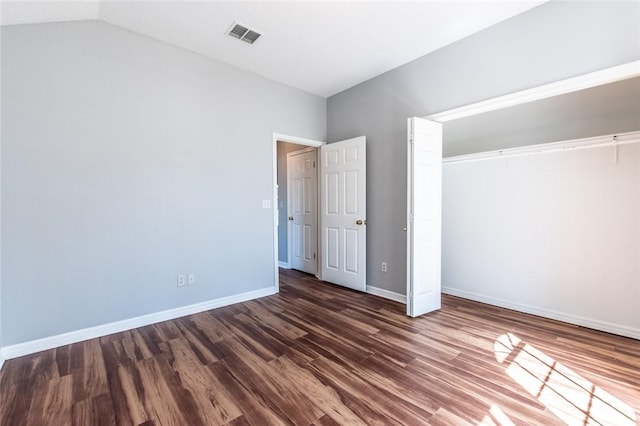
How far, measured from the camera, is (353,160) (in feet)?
12.9

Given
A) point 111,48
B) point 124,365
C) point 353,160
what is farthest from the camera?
point 353,160

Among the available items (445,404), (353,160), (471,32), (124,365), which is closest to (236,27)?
(353,160)

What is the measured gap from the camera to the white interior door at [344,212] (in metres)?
3.87

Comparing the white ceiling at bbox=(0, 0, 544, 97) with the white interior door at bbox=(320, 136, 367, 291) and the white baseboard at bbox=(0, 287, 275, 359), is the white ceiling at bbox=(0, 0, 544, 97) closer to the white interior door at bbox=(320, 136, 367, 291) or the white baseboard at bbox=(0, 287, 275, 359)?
the white interior door at bbox=(320, 136, 367, 291)

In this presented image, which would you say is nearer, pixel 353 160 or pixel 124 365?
pixel 124 365

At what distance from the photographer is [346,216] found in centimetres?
405

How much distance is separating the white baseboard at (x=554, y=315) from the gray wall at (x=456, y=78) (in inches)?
36.6

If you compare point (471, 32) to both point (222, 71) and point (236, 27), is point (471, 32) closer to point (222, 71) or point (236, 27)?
point (236, 27)

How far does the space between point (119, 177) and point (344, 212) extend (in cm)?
273

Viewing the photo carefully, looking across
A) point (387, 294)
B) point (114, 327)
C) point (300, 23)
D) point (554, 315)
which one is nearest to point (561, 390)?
point (554, 315)

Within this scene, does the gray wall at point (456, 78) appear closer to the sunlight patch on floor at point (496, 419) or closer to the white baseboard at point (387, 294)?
the white baseboard at point (387, 294)

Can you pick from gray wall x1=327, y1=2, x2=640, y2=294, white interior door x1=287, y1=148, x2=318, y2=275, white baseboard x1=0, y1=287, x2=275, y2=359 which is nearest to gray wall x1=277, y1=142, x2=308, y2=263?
white interior door x1=287, y1=148, x2=318, y2=275

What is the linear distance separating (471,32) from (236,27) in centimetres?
236

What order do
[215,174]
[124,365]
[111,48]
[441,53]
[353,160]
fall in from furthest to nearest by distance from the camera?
[353,160] → [215,174] → [441,53] → [111,48] → [124,365]
